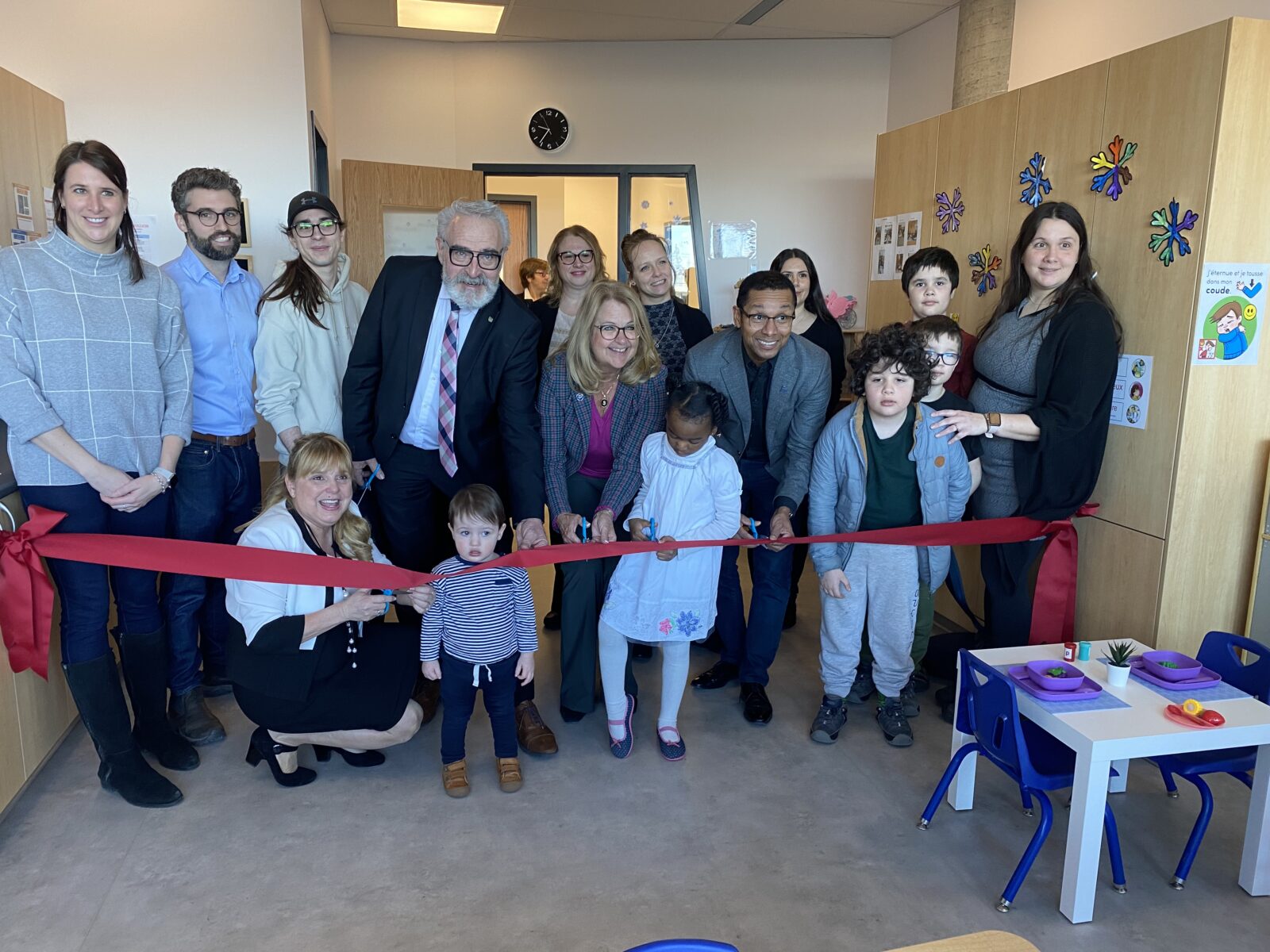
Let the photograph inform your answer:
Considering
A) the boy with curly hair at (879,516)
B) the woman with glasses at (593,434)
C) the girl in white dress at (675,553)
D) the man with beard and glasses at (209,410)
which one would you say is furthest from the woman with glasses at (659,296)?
the man with beard and glasses at (209,410)

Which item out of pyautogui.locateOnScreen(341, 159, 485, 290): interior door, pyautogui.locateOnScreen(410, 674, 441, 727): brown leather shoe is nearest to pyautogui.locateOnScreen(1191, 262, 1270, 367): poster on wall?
pyautogui.locateOnScreen(410, 674, 441, 727): brown leather shoe

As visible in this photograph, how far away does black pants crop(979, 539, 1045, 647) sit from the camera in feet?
11.5

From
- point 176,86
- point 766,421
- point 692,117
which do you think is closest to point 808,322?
point 766,421

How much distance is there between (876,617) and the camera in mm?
3395

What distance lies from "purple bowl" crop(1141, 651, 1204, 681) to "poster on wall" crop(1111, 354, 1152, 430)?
0.92m

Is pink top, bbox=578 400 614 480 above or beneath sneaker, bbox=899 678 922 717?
above

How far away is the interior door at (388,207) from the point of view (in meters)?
7.15

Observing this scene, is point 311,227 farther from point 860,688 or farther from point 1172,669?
point 1172,669

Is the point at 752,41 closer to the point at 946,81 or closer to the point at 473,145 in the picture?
the point at 946,81

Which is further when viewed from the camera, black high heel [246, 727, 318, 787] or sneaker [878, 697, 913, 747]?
sneaker [878, 697, 913, 747]

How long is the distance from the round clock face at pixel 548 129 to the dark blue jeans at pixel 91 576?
5836 mm

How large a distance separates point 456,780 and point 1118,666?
2055 mm

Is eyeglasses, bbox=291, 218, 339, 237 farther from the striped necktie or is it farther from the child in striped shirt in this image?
the child in striped shirt

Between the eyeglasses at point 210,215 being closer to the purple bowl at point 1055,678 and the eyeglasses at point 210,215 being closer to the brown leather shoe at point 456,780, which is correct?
the brown leather shoe at point 456,780
